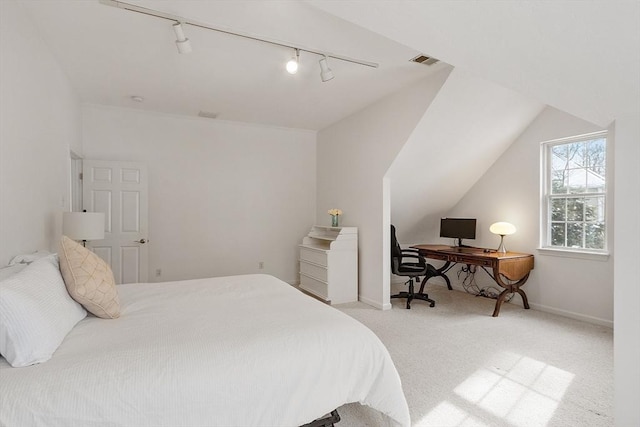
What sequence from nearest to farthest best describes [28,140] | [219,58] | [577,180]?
[28,140], [219,58], [577,180]

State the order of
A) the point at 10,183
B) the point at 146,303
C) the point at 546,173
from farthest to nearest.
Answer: the point at 546,173 < the point at 146,303 < the point at 10,183

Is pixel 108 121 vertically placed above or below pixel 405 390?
above

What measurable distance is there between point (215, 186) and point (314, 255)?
1.82 meters

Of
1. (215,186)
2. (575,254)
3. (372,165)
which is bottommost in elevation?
(575,254)

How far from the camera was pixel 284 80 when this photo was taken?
349cm

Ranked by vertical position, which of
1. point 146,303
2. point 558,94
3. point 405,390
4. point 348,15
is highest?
point 348,15

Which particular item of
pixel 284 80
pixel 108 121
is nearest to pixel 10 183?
pixel 284 80

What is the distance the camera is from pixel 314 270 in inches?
186

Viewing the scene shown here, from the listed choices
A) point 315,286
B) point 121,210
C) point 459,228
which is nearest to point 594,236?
point 459,228

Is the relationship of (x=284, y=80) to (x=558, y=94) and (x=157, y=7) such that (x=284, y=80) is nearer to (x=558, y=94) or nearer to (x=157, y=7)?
(x=157, y=7)

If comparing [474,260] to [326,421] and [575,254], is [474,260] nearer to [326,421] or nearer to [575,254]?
[575,254]

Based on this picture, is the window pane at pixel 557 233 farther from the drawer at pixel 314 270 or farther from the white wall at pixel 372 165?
the drawer at pixel 314 270

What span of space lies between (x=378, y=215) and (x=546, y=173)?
2.17 m

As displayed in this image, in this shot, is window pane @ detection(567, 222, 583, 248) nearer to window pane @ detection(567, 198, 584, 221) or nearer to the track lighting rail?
window pane @ detection(567, 198, 584, 221)
